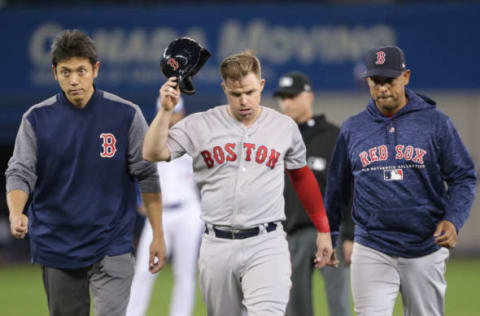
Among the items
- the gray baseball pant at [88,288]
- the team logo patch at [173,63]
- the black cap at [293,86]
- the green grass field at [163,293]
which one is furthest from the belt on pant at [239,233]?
the green grass field at [163,293]

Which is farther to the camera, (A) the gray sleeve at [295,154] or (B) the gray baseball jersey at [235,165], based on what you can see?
(A) the gray sleeve at [295,154]

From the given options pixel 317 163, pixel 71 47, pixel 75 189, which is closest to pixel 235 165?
pixel 75 189

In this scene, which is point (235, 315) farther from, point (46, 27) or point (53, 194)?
point (46, 27)

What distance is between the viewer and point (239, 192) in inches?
199

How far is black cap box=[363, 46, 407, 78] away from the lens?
17.6 feet

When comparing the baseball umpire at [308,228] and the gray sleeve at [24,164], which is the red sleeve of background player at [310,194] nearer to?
the baseball umpire at [308,228]

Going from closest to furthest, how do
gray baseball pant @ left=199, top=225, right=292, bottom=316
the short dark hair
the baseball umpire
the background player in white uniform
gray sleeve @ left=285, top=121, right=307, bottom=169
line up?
gray baseball pant @ left=199, top=225, right=292, bottom=316 → the short dark hair → gray sleeve @ left=285, top=121, right=307, bottom=169 → the baseball umpire → the background player in white uniform

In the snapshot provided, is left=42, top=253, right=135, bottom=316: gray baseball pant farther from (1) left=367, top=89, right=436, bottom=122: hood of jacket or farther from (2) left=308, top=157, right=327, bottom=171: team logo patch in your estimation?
(2) left=308, top=157, right=327, bottom=171: team logo patch

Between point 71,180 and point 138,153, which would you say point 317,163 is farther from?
point 71,180

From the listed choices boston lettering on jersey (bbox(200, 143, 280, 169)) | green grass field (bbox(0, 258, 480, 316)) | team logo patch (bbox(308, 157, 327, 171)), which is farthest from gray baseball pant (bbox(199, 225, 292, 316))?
green grass field (bbox(0, 258, 480, 316))

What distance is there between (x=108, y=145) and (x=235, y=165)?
0.84 m

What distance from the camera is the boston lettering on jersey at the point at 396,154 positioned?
532 centimetres

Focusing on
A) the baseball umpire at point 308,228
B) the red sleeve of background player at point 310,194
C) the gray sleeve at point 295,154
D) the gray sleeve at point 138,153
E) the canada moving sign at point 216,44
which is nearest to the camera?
the gray sleeve at point 138,153

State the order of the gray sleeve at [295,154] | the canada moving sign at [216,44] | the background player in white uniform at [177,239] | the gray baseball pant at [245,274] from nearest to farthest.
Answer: the gray baseball pant at [245,274], the gray sleeve at [295,154], the background player in white uniform at [177,239], the canada moving sign at [216,44]
